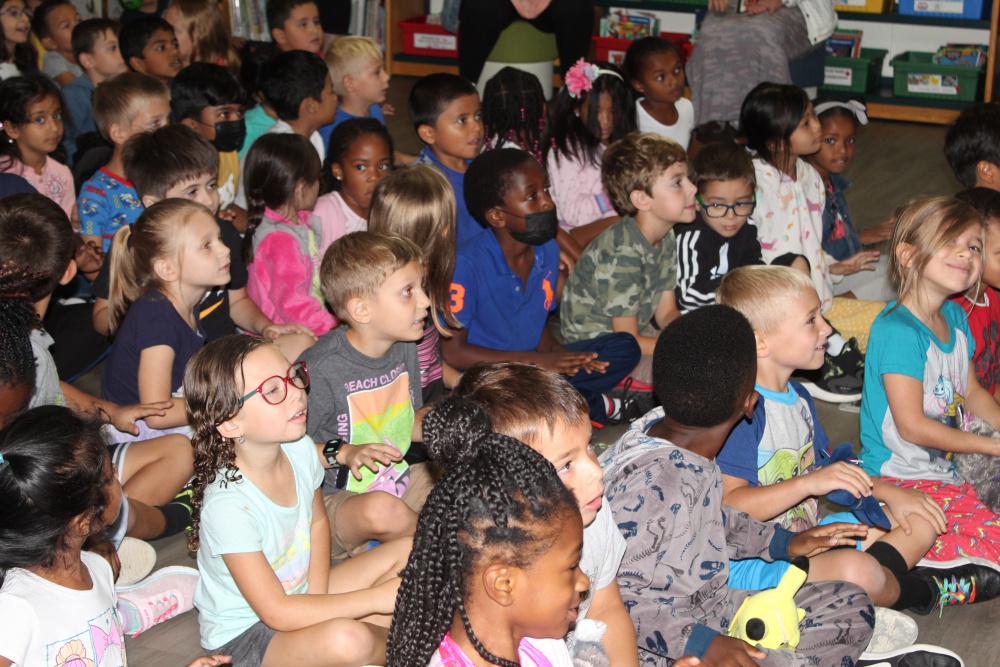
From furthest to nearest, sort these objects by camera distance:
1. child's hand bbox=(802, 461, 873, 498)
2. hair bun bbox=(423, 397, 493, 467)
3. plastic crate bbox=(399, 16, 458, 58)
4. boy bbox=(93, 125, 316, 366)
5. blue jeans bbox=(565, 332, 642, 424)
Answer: plastic crate bbox=(399, 16, 458, 58) → blue jeans bbox=(565, 332, 642, 424) → boy bbox=(93, 125, 316, 366) → child's hand bbox=(802, 461, 873, 498) → hair bun bbox=(423, 397, 493, 467)

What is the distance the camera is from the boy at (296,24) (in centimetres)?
487

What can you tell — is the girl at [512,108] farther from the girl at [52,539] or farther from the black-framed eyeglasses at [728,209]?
the girl at [52,539]

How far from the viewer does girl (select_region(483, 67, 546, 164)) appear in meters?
4.01

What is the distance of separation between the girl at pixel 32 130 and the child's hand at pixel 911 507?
9.01ft

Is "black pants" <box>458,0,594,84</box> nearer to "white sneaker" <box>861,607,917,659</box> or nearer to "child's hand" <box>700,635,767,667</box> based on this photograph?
"white sneaker" <box>861,607,917,659</box>

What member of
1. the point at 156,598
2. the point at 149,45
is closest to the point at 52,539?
the point at 156,598

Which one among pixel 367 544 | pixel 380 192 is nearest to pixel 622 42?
pixel 380 192

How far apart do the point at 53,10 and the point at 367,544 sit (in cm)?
398

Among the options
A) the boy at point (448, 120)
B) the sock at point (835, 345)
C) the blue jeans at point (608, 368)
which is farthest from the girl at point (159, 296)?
the sock at point (835, 345)

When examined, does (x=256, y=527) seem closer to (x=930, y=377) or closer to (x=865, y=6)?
(x=930, y=377)

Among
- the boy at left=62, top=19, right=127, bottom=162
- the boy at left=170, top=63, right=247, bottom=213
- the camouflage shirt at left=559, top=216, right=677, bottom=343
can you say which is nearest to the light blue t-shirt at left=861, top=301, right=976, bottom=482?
the camouflage shirt at left=559, top=216, right=677, bottom=343

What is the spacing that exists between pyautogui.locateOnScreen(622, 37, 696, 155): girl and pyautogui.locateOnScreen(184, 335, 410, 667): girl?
261cm

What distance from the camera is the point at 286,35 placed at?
491cm

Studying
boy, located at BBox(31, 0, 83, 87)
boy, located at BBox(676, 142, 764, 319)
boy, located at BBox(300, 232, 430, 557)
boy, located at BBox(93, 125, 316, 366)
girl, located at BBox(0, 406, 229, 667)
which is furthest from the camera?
boy, located at BBox(31, 0, 83, 87)
